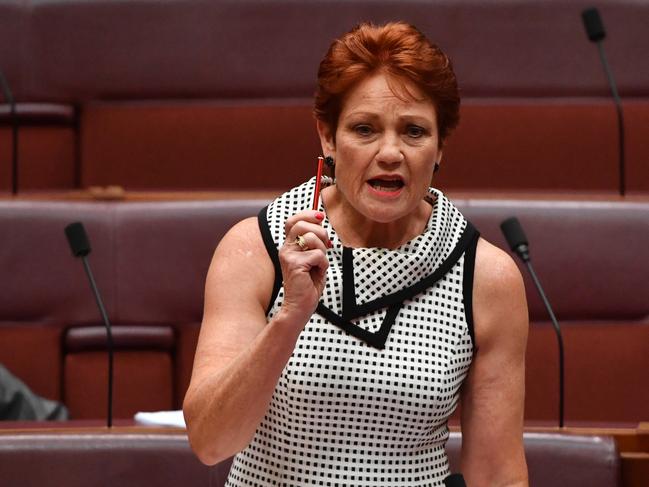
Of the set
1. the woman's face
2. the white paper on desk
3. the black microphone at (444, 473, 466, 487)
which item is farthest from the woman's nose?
the white paper on desk

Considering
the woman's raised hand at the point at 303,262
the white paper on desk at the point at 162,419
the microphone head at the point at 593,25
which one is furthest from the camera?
the microphone head at the point at 593,25

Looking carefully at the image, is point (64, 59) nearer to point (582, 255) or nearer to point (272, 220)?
point (582, 255)

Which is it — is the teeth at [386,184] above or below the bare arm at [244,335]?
above

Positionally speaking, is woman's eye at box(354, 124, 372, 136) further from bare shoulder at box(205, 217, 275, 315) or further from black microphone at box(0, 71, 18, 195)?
black microphone at box(0, 71, 18, 195)

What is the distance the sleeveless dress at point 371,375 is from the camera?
44 centimetres

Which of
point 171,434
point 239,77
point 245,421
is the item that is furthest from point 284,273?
point 239,77

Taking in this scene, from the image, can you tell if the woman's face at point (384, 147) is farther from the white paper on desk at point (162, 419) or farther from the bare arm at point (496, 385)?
the white paper on desk at point (162, 419)

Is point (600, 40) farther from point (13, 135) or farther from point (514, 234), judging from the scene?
point (13, 135)

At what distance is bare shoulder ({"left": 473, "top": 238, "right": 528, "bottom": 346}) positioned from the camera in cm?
45

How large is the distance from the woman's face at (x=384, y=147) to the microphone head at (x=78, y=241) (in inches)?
13.6

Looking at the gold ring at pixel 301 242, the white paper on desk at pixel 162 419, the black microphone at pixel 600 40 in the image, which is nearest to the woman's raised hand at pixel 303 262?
the gold ring at pixel 301 242

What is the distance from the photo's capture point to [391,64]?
17.3 inches

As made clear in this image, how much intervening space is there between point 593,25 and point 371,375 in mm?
621

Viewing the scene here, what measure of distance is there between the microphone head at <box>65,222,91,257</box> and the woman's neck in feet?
1.04
